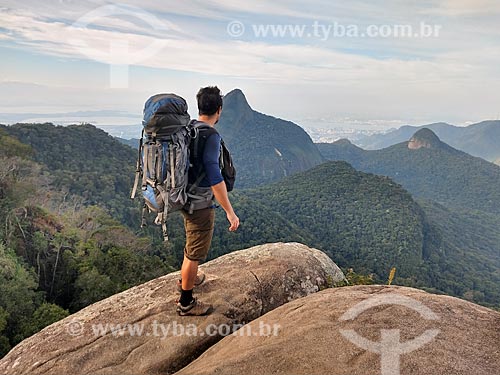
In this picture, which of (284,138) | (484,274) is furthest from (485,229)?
(284,138)

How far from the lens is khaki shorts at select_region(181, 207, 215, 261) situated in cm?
390

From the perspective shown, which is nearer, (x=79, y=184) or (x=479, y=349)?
(x=479, y=349)

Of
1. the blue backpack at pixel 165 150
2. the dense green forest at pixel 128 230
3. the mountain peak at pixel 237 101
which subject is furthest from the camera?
the mountain peak at pixel 237 101

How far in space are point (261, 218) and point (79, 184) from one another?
2169 centimetres

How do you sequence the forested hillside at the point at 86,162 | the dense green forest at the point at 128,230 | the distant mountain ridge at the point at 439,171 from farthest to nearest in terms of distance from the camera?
the distant mountain ridge at the point at 439,171 → the forested hillside at the point at 86,162 → the dense green forest at the point at 128,230

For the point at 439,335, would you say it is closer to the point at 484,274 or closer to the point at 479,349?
the point at 479,349

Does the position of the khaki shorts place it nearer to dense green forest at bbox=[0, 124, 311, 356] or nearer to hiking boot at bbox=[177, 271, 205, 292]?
hiking boot at bbox=[177, 271, 205, 292]

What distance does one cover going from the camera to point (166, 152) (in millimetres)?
3410

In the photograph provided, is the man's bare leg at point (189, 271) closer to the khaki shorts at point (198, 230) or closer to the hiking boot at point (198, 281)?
the khaki shorts at point (198, 230)

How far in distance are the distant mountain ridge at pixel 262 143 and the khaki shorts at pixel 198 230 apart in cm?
12757

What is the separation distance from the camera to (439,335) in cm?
317

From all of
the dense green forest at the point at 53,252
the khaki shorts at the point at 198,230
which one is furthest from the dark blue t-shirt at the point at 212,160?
the dense green forest at the point at 53,252

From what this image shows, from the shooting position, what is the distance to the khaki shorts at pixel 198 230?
154 inches

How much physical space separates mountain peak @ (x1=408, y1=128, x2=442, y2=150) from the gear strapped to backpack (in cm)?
15243
